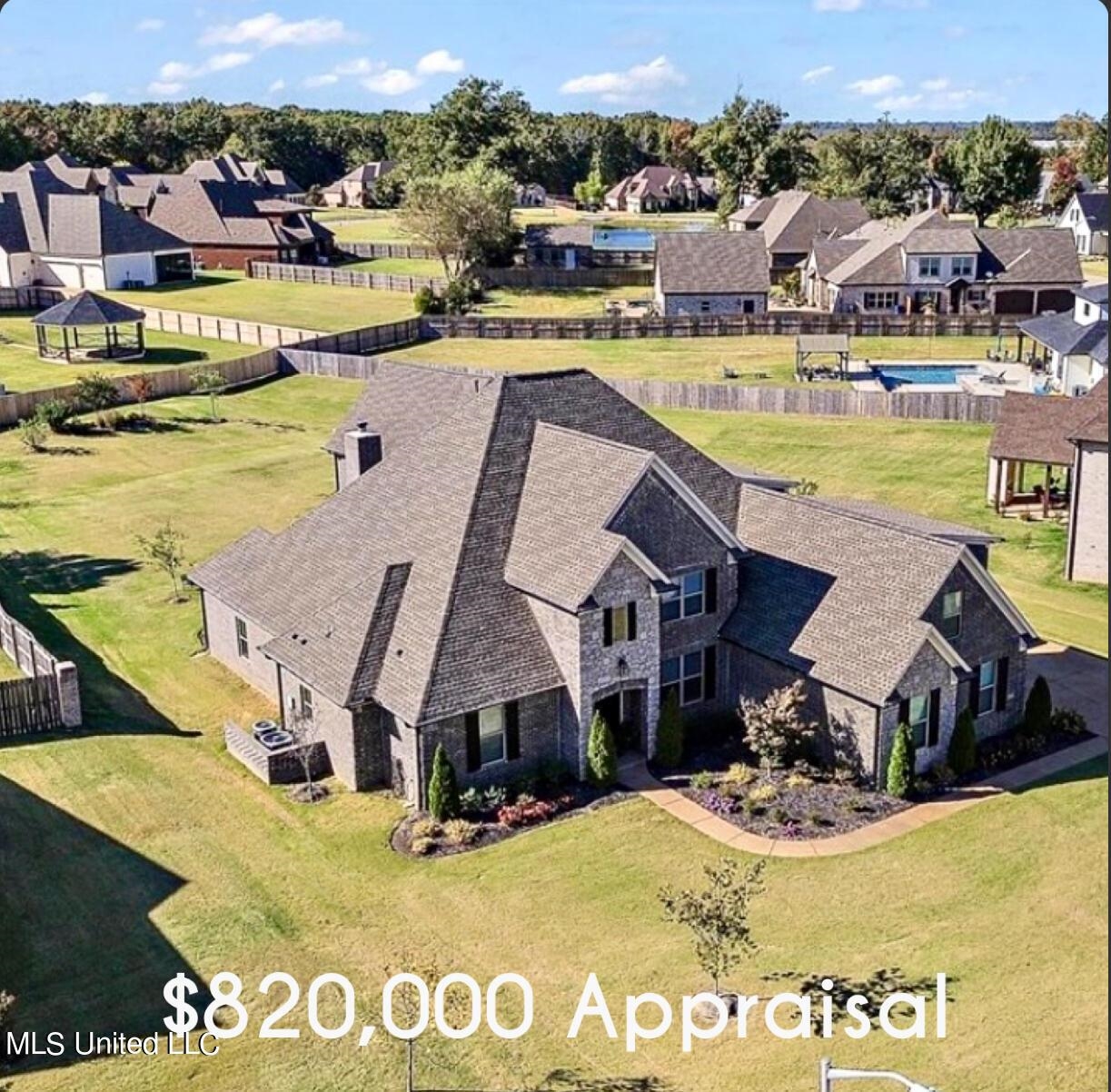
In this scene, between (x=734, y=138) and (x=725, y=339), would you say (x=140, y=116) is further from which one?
(x=725, y=339)

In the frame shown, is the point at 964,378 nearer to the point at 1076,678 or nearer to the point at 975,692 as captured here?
the point at 1076,678

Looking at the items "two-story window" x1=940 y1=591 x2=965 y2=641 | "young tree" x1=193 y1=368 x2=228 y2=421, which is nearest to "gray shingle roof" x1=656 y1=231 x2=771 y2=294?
"young tree" x1=193 y1=368 x2=228 y2=421

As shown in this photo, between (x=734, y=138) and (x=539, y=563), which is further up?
(x=734, y=138)

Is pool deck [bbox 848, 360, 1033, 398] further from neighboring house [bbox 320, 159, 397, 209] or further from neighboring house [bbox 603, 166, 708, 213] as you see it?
neighboring house [bbox 320, 159, 397, 209]

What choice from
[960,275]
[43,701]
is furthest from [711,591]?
[960,275]

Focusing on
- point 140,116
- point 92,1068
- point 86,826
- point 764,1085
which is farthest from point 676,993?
point 140,116

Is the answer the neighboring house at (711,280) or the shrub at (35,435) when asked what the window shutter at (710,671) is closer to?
the shrub at (35,435)

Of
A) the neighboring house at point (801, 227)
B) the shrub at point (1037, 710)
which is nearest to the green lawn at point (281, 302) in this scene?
the neighboring house at point (801, 227)
